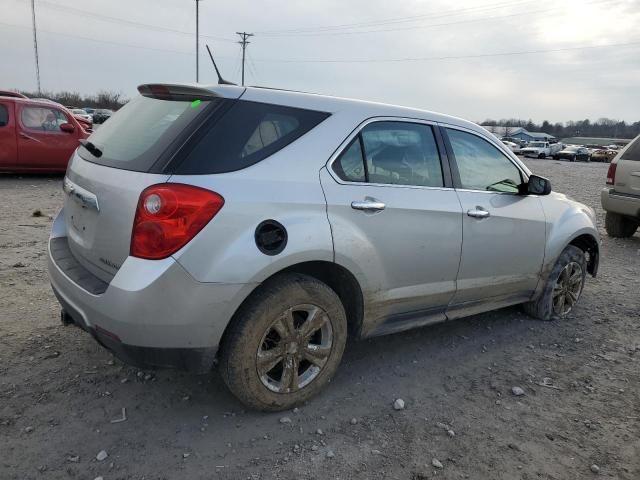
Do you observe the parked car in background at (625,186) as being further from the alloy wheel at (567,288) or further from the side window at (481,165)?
the side window at (481,165)

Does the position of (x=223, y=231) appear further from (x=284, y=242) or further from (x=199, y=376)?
(x=199, y=376)

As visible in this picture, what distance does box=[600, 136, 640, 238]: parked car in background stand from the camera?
7.84 meters

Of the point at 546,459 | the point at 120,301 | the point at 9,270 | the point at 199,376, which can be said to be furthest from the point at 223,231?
the point at 9,270

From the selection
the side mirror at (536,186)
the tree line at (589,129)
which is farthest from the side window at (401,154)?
the tree line at (589,129)

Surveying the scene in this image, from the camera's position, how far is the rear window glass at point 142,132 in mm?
2674

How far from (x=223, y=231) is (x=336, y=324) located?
944 millimetres

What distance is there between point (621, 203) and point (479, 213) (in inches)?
221

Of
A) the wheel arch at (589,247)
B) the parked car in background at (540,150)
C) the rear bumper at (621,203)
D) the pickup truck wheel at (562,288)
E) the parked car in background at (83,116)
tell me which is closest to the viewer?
the pickup truck wheel at (562,288)

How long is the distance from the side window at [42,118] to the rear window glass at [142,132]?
904cm

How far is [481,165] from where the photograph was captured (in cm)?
391

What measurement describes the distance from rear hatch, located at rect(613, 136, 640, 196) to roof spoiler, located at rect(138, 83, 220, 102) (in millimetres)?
7265

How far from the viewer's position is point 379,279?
3178mm

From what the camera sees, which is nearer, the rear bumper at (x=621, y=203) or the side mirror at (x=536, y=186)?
the side mirror at (x=536, y=186)

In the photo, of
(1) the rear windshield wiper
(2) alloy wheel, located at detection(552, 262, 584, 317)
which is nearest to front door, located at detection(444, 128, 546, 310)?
(2) alloy wheel, located at detection(552, 262, 584, 317)
